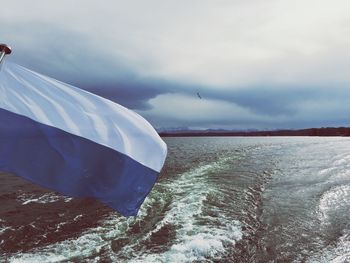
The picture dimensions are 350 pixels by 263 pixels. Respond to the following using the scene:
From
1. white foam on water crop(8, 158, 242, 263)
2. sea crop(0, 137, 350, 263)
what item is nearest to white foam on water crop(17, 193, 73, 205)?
sea crop(0, 137, 350, 263)

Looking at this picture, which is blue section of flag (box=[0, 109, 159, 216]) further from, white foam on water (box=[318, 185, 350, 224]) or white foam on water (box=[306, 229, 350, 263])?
white foam on water (box=[318, 185, 350, 224])

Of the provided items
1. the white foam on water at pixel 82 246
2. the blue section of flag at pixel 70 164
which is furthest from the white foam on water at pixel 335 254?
the blue section of flag at pixel 70 164

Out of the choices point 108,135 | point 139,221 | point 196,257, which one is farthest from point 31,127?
point 139,221

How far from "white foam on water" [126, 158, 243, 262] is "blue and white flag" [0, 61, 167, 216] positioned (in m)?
5.93

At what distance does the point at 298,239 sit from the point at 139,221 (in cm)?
591

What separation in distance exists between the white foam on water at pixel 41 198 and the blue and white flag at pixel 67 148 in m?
14.0

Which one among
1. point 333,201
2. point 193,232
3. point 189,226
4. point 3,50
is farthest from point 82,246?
point 333,201

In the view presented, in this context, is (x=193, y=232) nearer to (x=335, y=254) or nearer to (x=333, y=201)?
(x=335, y=254)

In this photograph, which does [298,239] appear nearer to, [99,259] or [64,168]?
[99,259]

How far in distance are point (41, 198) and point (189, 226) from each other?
9571 millimetres

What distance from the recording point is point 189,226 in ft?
42.7

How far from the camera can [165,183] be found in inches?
895

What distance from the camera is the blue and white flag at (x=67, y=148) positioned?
4.54 m

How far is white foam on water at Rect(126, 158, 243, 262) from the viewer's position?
10219 millimetres
